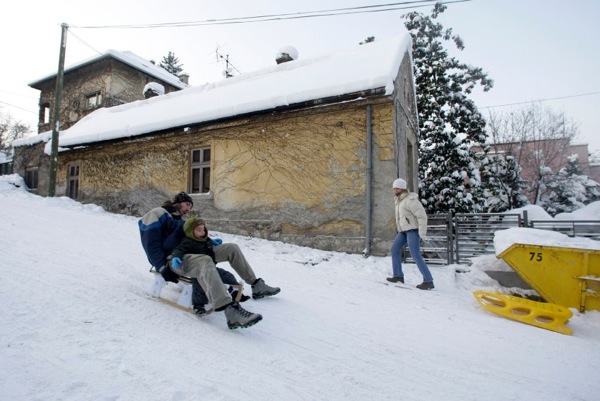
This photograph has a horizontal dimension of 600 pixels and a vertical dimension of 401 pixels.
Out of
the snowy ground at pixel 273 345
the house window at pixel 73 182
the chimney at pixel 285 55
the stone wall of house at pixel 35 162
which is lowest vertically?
the snowy ground at pixel 273 345

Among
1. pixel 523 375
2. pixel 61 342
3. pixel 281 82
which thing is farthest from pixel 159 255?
pixel 281 82

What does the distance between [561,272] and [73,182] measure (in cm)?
1537

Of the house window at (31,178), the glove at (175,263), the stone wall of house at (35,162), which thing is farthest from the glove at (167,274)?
the house window at (31,178)

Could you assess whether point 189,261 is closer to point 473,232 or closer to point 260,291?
point 260,291

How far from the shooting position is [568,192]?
18.8m

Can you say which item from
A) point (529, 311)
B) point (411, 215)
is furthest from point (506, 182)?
point (529, 311)

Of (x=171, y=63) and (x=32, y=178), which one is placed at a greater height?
(x=171, y=63)

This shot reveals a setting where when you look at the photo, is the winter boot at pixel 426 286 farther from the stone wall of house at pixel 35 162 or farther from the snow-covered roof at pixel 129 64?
the snow-covered roof at pixel 129 64

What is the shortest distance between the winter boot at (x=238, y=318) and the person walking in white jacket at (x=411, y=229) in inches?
120

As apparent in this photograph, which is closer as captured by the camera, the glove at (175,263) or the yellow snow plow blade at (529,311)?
the glove at (175,263)

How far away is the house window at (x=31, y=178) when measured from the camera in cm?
1600

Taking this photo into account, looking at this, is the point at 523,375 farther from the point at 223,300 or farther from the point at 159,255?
the point at 159,255

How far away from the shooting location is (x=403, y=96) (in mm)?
9461

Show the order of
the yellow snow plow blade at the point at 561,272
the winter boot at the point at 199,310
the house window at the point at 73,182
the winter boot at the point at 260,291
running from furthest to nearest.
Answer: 1. the house window at the point at 73,182
2. the yellow snow plow blade at the point at 561,272
3. the winter boot at the point at 260,291
4. the winter boot at the point at 199,310
